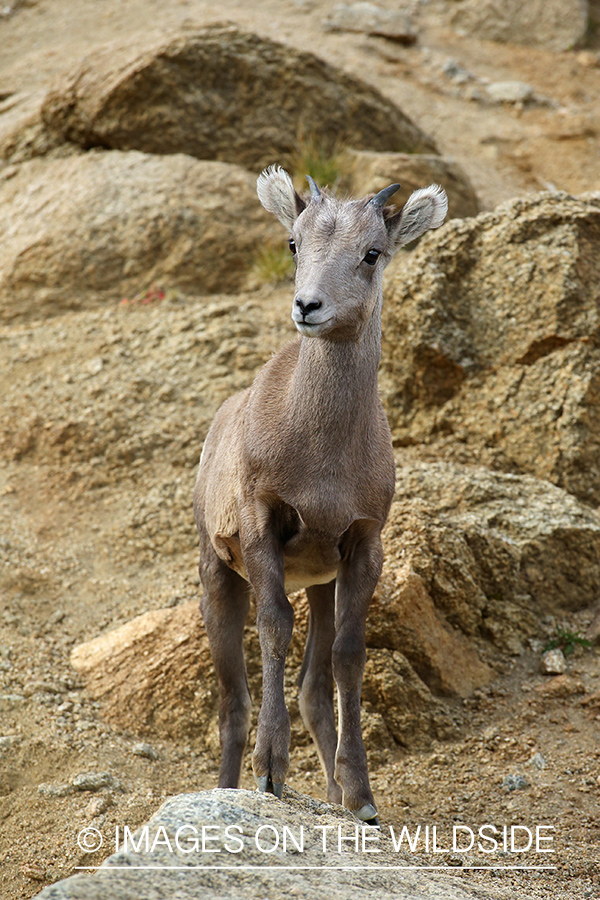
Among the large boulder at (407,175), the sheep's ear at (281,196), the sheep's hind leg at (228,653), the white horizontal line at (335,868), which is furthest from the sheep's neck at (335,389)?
the large boulder at (407,175)

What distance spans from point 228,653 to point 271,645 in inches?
40.5

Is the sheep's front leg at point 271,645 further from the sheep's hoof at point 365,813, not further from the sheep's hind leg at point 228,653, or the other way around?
the sheep's hind leg at point 228,653

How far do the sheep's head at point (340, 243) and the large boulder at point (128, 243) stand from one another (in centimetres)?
588

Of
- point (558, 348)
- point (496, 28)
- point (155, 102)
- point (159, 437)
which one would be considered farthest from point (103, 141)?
point (496, 28)

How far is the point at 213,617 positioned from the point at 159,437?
3.77 metres

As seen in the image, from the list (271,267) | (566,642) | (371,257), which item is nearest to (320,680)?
(566,642)

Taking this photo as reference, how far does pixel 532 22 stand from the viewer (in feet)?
63.9

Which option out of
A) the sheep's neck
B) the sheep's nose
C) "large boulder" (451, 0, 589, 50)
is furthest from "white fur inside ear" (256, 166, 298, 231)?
"large boulder" (451, 0, 589, 50)

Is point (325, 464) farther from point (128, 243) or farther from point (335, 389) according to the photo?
point (128, 243)

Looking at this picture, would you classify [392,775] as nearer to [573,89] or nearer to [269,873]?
[269,873]

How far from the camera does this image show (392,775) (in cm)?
641

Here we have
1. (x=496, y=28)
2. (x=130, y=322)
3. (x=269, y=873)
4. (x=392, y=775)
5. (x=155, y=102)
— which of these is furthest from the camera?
(x=496, y=28)

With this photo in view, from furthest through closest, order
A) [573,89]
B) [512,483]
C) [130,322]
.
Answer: [573,89]
[130,322]
[512,483]

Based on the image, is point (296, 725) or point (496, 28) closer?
point (296, 725)
